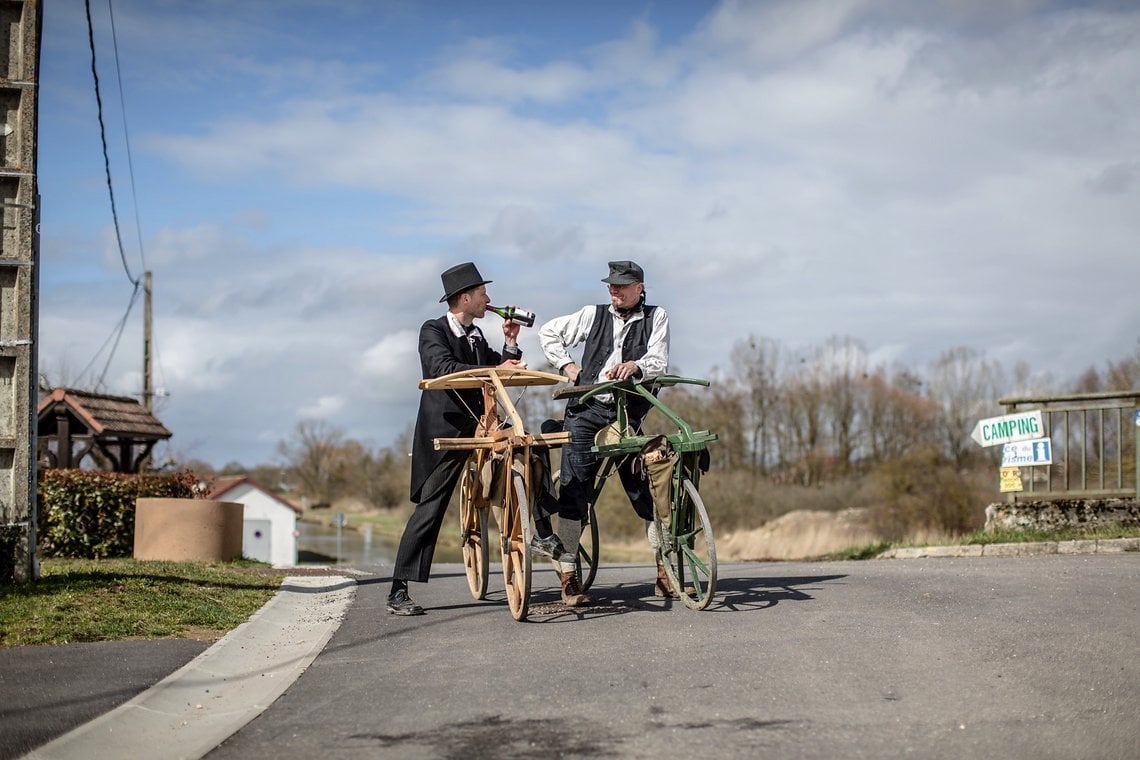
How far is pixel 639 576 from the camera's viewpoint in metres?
10.7

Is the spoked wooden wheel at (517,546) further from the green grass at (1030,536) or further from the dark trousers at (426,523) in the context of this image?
the green grass at (1030,536)

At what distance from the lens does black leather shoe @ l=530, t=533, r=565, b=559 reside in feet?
24.7

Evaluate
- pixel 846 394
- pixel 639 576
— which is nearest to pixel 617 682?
pixel 639 576

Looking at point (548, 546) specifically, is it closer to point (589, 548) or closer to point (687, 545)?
point (687, 545)

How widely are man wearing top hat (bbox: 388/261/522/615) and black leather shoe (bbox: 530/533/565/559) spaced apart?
2.63 ft

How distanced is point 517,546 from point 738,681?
2398 mm

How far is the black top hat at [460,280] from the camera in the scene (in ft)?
27.1

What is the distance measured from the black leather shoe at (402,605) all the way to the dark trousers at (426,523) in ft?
0.42

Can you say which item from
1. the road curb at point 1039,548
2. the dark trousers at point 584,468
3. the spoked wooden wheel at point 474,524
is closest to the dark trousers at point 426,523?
the spoked wooden wheel at point 474,524

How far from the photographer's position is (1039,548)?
13.7 metres

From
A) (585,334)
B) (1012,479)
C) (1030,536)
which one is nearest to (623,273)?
(585,334)

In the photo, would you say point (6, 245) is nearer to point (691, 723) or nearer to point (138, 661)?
point (138, 661)

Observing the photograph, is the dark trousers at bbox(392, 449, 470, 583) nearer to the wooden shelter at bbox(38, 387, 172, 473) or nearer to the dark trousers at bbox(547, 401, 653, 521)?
the dark trousers at bbox(547, 401, 653, 521)

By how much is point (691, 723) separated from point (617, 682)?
2.56 feet
